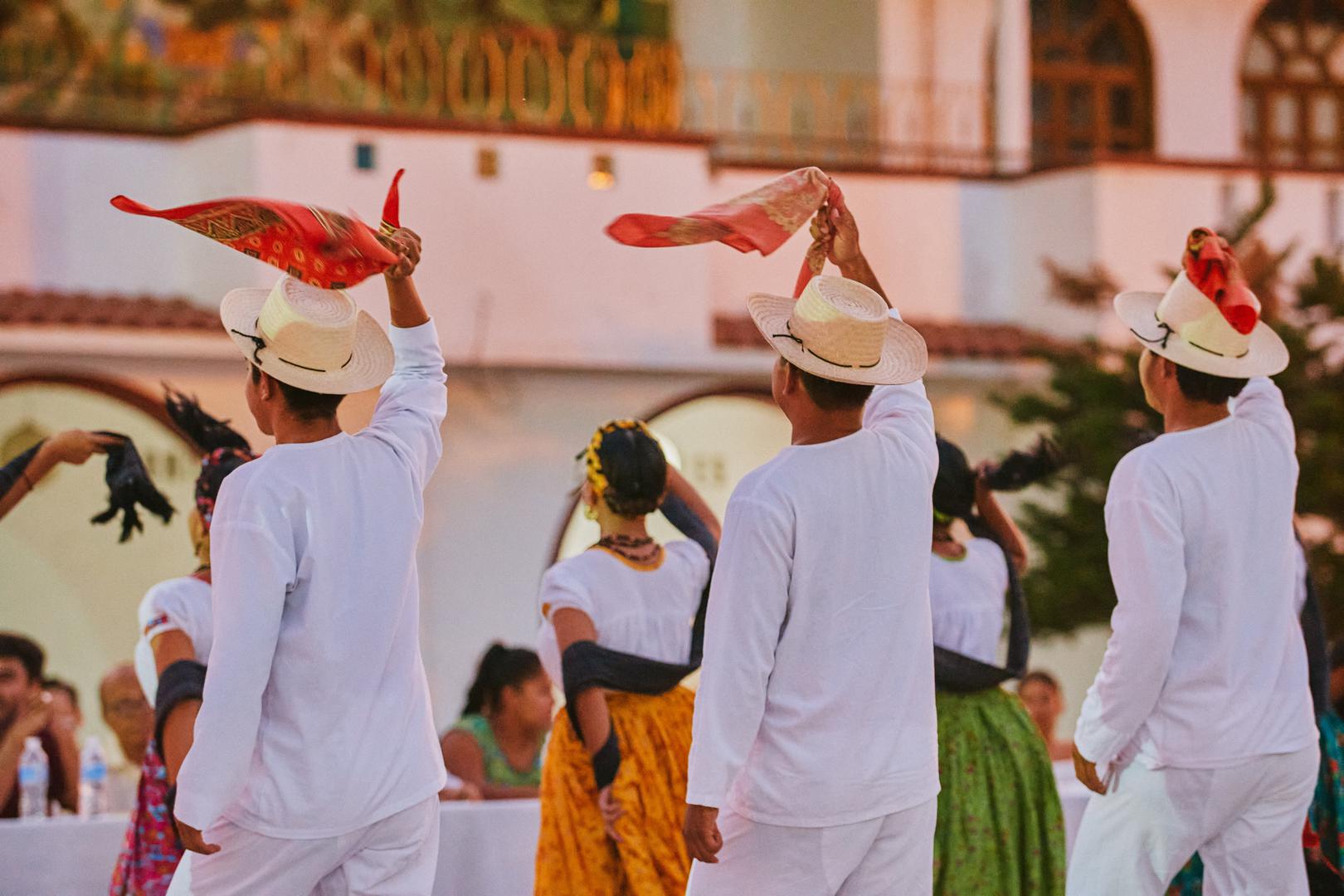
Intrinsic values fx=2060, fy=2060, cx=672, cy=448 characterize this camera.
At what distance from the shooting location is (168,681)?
439 centimetres

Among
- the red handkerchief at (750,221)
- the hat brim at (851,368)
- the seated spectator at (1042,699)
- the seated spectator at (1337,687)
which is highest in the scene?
the red handkerchief at (750,221)

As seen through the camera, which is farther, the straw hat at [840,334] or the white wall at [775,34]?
the white wall at [775,34]

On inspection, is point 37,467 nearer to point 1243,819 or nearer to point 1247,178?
point 1243,819

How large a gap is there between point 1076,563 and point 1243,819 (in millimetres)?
6701

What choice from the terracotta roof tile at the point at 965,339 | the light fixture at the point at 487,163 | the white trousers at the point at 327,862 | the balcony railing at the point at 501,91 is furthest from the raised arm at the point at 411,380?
the terracotta roof tile at the point at 965,339

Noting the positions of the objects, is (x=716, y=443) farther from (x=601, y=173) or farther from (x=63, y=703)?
(x=63, y=703)

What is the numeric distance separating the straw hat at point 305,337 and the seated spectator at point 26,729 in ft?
9.29

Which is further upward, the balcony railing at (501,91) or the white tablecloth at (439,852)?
the balcony railing at (501,91)

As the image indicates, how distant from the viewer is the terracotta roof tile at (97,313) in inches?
422

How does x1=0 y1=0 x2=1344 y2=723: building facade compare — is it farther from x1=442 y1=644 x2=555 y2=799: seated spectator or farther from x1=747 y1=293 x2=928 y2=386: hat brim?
x1=747 y1=293 x2=928 y2=386: hat brim

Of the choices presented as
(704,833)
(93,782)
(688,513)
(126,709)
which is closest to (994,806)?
(688,513)

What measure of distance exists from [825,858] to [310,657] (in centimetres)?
101

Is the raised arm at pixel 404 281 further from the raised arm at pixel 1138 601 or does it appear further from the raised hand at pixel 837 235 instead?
the raised arm at pixel 1138 601

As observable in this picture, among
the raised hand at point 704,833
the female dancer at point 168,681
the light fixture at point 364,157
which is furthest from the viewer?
the light fixture at point 364,157
